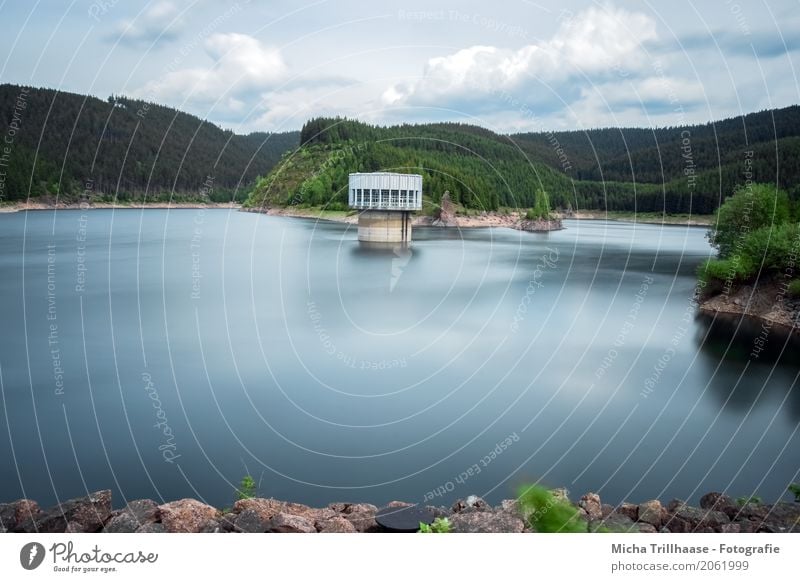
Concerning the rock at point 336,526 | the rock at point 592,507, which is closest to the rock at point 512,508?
the rock at point 592,507

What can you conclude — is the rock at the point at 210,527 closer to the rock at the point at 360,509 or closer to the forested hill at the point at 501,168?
the rock at the point at 360,509

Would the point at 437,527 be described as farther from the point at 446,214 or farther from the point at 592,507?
the point at 446,214

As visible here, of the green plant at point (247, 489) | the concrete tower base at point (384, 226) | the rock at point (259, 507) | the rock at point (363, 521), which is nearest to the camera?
the rock at point (363, 521)

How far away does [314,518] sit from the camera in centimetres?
505

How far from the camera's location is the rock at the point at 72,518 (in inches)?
179

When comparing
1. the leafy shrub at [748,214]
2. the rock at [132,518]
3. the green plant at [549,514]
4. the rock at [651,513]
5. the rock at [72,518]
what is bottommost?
the rock at [651,513]

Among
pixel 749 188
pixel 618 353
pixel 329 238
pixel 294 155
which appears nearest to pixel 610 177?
pixel 294 155

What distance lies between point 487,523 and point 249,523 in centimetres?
155

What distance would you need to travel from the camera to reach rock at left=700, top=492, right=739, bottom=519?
5.32 m

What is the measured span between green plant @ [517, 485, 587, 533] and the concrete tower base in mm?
28918

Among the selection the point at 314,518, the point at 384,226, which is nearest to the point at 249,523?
the point at 314,518

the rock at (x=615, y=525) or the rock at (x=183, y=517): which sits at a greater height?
the rock at (x=183, y=517)

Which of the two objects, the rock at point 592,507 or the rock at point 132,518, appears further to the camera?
the rock at point 592,507

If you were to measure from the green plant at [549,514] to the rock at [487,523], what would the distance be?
157mm
